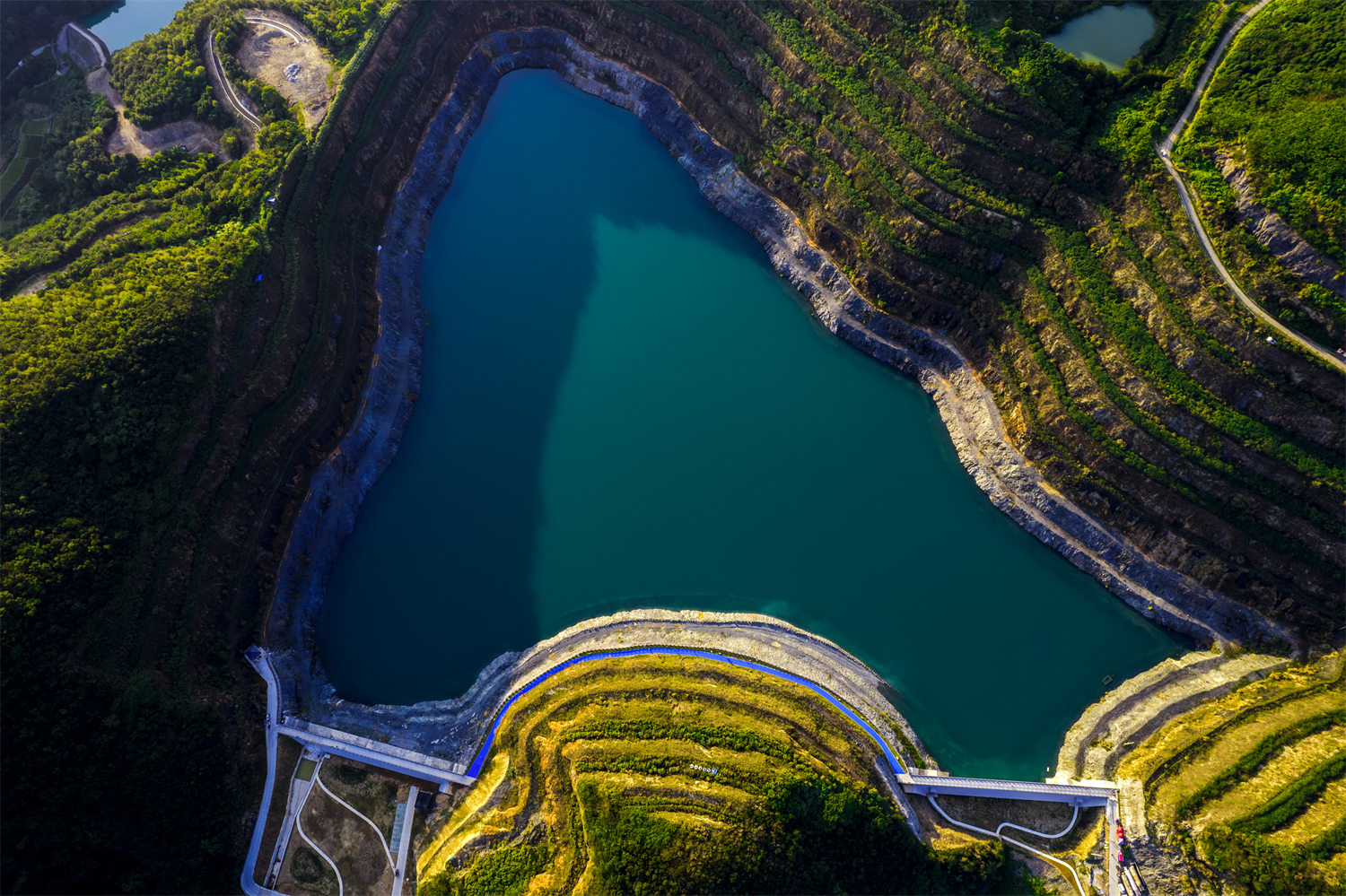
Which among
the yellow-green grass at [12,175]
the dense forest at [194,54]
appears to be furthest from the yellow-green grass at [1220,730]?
the yellow-green grass at [12,175]

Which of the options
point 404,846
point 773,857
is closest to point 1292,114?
point 773,857

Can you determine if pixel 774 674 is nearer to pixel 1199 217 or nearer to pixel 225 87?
pixel 1199 217

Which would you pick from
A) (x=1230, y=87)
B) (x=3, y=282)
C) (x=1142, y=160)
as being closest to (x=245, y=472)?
(x=3, y=282)

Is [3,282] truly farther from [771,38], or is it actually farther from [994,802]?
[994,802]

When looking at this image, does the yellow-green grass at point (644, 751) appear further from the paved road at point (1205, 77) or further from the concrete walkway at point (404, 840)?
the paved road at point (1205, 77)

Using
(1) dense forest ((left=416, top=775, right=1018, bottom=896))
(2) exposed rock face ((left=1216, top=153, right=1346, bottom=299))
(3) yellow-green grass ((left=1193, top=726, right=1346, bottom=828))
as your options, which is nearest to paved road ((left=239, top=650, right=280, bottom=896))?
(1) dense forest ((left=416, top=775, right=1018, bottom=896))
